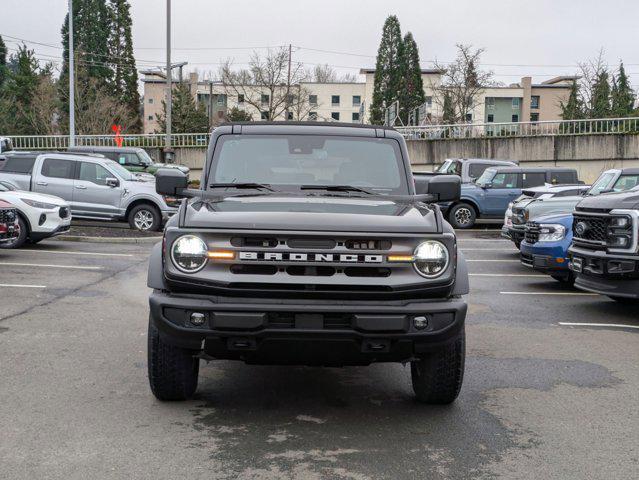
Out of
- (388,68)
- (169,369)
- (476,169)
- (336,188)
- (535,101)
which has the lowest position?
(169,369)

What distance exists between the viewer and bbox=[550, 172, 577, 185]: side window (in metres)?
22.8

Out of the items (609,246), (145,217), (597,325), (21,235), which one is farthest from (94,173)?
(597,325)

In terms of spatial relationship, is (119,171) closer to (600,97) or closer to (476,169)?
(476,169)

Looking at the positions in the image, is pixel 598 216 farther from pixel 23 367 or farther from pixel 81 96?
pixel 81 96

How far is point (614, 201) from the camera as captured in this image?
942 centimetres

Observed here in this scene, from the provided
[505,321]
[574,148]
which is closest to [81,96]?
[574,148]

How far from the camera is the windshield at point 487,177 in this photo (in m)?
23.4

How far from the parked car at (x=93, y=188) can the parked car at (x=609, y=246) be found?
12386mm

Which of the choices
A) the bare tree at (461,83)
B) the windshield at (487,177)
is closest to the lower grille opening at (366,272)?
the windshield at (487,177)

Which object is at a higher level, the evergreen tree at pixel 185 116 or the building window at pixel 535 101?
the building window at pixel 535 101

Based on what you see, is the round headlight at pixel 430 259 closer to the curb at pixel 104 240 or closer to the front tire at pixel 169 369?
the front tire at pixel 169 369

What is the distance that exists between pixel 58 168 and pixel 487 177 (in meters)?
11.7

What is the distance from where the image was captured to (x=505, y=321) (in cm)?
938

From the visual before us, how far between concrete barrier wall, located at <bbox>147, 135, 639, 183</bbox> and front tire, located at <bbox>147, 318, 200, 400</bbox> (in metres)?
31.1
